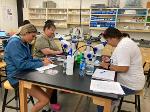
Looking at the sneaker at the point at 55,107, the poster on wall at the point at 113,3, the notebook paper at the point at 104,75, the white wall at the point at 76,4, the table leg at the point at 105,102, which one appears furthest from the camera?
the white wall at the point at 76,4

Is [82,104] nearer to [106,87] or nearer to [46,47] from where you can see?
[46,47]

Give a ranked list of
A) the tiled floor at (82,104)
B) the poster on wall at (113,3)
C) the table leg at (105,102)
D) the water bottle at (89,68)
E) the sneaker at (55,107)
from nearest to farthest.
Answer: the table leg at (105,102), the water bottle at (89,68), the sneaker at (55,107), the tiled floor at (82,104), the poster on wall at (113,3)

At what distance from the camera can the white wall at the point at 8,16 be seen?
4.98 meters

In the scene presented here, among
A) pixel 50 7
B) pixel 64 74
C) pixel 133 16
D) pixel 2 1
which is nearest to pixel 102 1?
pixel 133 16

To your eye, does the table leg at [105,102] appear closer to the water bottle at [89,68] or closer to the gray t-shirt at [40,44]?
the water bottle at [89,68]

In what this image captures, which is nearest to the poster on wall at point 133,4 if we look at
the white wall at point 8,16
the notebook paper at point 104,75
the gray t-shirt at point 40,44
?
the gray t-shirt at point 40,44

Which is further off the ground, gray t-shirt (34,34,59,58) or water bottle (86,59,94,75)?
gray t-shirt (34,34,59,58)

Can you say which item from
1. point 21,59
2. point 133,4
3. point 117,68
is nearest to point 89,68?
point 117,68

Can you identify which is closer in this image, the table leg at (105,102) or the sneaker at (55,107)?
the table leg at (105,102)

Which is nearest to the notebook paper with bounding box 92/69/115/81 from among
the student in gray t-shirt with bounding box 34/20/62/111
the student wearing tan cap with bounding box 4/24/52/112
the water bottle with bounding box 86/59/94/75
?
Answer: the water bottle with bounding box 86/59/94/75

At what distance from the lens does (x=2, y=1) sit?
4.96m

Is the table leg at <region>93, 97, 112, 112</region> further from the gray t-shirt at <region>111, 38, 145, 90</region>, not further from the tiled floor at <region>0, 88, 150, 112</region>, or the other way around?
the tiled floor at <region>0, 88, 150, 112</region>

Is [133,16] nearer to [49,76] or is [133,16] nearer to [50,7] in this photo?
[50,7]

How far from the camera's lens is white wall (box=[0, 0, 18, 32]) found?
4.98 meters
